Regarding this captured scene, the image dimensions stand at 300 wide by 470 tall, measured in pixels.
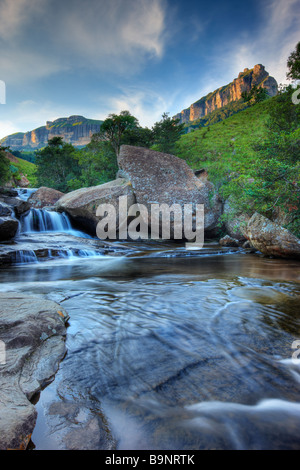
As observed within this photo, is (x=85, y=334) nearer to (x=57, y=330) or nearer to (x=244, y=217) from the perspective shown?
(x=57, y=330)

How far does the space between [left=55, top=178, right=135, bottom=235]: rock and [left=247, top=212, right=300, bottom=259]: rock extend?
7.12 metres

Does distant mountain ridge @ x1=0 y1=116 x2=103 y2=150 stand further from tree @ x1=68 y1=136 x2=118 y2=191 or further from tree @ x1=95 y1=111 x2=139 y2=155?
tree @ x1=95 y1=111 x2=139 y2=155

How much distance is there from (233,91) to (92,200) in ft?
571

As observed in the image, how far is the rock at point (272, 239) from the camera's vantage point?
8256 mm

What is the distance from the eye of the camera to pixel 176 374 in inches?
74.0

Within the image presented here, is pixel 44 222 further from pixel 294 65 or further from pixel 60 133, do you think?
pixel 60 133

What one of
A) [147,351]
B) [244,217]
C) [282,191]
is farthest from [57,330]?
[244,217]

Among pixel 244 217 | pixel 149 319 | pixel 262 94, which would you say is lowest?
Answer: pixel 149 319

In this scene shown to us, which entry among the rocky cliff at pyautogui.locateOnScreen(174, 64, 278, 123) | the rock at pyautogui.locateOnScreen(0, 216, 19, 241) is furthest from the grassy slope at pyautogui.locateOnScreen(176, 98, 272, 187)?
the rocky cliff at pyautogui.locateOnScreen(174, 64, 278, 123)

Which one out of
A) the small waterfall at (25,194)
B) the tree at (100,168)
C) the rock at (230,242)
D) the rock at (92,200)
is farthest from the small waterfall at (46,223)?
the rock at (230,242)

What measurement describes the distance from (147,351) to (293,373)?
50.6 inches

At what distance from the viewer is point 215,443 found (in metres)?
1.22
